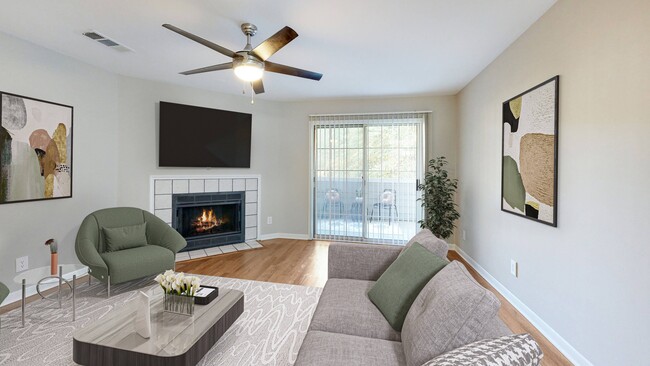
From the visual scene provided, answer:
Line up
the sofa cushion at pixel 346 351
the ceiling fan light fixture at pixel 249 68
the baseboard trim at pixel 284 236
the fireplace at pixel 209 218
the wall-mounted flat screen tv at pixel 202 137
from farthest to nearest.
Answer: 1. the baseboard trim at pixel 284 236
2. the fireplace at pixel 209 218
3. the wall-mounted flat screen tv at pixel 202 137
4. the ceiling fan light fixture at pixel 249 68
5. the sofa cushion at pixel 346 351

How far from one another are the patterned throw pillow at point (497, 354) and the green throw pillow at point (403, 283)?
613mm

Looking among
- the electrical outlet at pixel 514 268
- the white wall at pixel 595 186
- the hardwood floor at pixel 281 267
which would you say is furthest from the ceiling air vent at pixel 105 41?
the electrical outlet at pixel 514 268

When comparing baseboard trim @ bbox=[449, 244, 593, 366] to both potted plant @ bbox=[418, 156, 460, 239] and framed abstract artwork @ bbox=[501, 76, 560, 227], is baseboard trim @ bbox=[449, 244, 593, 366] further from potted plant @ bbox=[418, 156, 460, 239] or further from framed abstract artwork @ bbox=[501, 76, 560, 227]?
framed abstract artwork @ bbox=[501, 76, 560, 227]

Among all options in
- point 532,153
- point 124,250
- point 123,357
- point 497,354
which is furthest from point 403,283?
point 124,250

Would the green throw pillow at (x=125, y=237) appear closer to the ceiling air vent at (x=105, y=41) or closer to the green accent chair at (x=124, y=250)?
the green accent chair at (x=124, y=250)

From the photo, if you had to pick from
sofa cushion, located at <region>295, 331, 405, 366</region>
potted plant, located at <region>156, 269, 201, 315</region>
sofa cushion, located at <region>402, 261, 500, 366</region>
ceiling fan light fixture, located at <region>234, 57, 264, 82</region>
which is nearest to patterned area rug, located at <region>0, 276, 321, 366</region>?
potted plant, located at <region>156, 269, 201, 315</region>

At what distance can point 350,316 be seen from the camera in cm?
162

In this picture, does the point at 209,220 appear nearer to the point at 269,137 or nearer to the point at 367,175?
the point at 269,137

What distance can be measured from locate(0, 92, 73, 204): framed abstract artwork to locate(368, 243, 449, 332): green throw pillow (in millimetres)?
3555

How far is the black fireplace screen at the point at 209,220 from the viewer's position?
14.6ft

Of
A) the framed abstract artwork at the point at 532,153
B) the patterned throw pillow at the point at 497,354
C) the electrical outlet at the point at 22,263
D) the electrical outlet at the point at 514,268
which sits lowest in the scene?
the electrical outlet at the point at 22,263

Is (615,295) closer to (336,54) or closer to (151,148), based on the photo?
(336,54)

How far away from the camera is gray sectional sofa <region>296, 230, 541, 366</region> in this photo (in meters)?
1.08

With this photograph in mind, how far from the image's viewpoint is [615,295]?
159 cm
